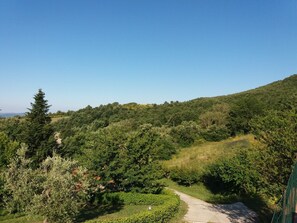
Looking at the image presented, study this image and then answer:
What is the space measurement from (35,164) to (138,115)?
4964 cm

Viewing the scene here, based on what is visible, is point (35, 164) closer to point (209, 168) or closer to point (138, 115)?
point (209, 168)

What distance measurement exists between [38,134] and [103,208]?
76.2 ft

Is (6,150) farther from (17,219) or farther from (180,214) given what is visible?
(180,214)

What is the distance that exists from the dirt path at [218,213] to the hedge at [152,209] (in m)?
1.57

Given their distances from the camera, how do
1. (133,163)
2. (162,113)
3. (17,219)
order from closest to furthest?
(17,219) < (133,163) < (162,113)

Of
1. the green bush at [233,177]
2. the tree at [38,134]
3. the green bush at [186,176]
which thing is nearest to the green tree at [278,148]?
the green bush at [233,177]

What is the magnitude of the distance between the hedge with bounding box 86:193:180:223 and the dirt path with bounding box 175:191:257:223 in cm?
157

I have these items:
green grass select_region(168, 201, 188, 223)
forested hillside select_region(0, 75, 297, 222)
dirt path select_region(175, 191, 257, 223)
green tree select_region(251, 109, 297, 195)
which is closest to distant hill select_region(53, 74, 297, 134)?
forested hillside select_region(0, 75, 297, 222)

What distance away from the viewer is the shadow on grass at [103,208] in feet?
82.7

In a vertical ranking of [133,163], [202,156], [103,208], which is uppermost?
[133,163]

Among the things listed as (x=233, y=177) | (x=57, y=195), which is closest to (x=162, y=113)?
(x=233, y=177)

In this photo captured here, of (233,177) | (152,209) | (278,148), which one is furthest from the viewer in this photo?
(233,177)

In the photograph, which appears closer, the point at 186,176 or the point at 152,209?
the point at 152,209

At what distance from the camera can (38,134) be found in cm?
4625
